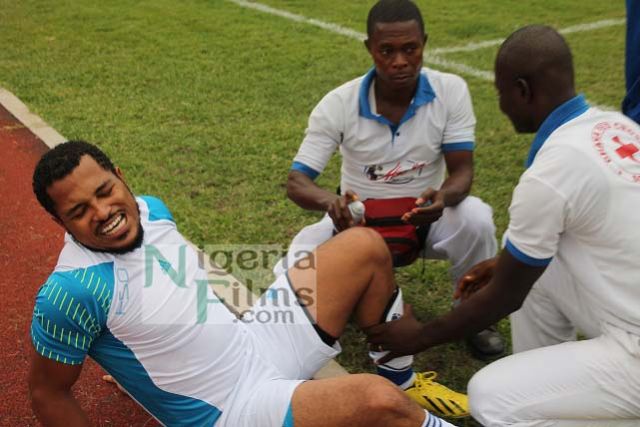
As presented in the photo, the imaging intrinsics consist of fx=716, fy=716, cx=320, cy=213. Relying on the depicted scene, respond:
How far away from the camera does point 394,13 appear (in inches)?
138

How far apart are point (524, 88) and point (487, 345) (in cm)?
138

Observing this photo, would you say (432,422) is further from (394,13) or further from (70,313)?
(394,13)

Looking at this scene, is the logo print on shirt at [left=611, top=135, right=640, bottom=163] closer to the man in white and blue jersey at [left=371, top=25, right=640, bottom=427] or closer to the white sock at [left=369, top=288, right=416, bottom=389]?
the man in white and blue jersey at [left=371, top=25, right=640, bottom=427]

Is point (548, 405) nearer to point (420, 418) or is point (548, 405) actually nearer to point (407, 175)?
point (420, 418)

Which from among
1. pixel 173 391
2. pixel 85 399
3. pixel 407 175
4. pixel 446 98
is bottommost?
pixel 85 399

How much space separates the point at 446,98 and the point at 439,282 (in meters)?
1.05

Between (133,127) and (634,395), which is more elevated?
(634,395)

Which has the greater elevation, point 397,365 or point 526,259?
point 526,259

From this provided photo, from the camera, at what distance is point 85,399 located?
3.18 meters

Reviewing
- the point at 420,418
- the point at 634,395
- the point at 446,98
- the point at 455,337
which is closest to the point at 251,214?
the point at 446,98

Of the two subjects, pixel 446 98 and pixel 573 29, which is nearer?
pixel 446 98

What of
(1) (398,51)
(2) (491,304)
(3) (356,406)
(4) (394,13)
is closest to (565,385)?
(2) (491,304)

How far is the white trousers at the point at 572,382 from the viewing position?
7.84ft

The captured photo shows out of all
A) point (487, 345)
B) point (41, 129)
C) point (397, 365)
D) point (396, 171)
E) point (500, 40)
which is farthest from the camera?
point (500, 40)
